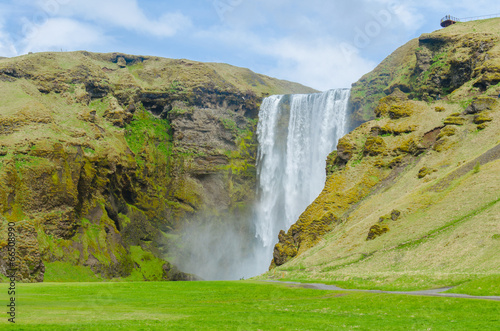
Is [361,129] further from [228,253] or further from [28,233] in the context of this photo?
[28,233]

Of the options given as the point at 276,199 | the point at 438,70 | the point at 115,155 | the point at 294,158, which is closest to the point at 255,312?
the point at 438,70

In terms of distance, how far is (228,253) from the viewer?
12850 centimetres

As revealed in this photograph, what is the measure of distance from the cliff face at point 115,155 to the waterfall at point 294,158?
264 inches

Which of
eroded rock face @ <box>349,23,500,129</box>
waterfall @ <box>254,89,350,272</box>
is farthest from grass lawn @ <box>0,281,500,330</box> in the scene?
waterfall @ <box>254,89,350,272</box>

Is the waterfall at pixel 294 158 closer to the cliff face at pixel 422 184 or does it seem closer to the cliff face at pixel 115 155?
the cliff face at pixel 115 155

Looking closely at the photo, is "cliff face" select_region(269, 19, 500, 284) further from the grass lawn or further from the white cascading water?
the white cascading water

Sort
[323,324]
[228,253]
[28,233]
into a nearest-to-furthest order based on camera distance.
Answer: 1. [323,324]
2. [28,233]
3. [228,253]

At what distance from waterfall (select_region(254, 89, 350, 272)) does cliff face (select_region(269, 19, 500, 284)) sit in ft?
35.4

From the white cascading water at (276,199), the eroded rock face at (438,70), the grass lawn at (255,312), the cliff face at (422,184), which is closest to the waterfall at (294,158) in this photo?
the white cascading water at (276,199)

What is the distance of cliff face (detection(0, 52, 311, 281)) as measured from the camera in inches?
3686

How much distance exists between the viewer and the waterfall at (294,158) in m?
120

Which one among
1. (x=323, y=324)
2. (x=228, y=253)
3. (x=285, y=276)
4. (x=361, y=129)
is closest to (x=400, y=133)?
(x=361, y=129)

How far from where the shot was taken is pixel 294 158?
127 metres

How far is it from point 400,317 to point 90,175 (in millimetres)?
92727
